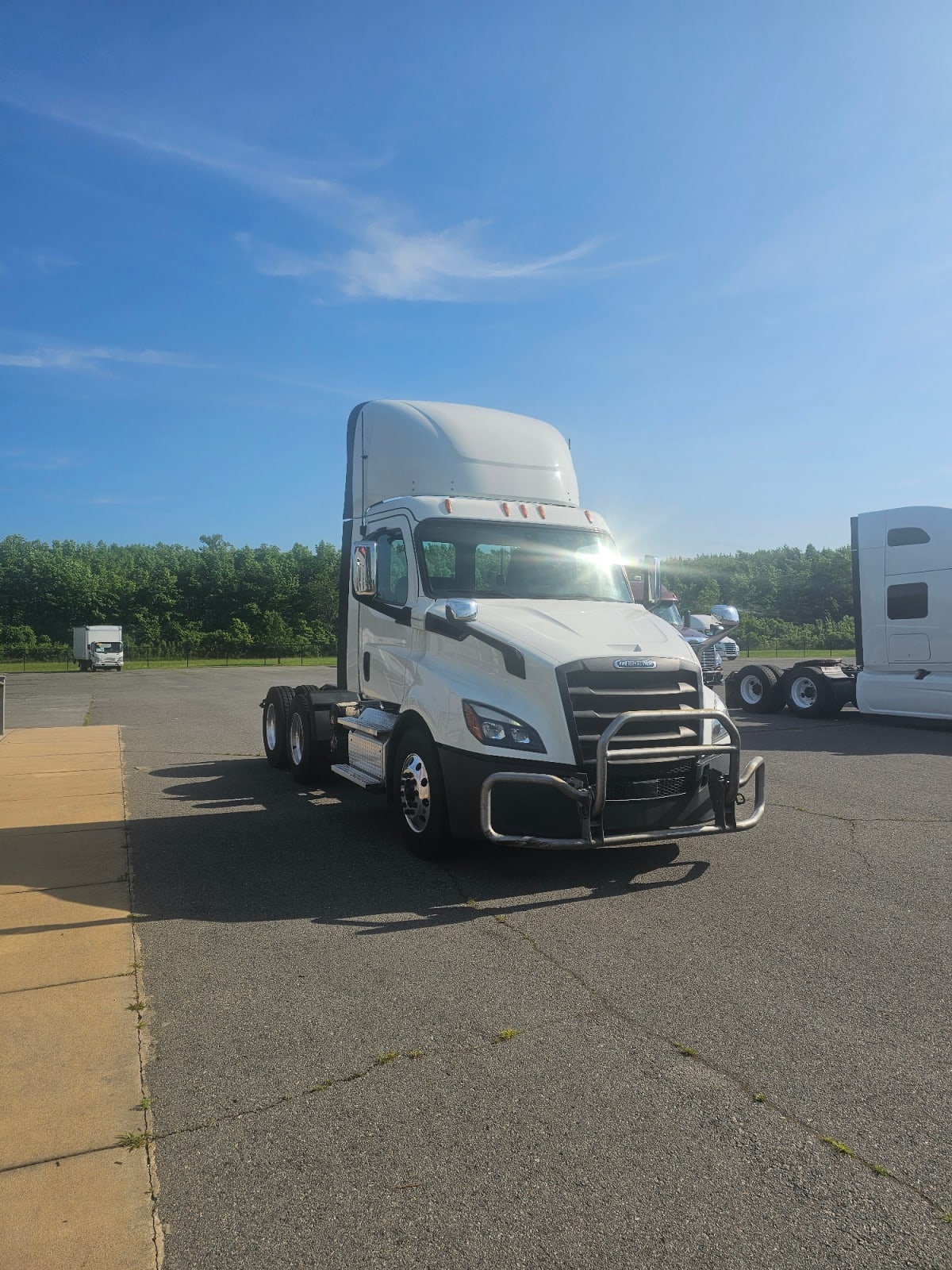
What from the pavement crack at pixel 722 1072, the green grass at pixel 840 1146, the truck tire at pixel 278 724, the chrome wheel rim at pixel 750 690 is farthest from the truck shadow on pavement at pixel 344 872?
the chrome wheel rim at pixel 750 690

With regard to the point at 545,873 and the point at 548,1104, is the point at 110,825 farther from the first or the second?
the point at 548,1104

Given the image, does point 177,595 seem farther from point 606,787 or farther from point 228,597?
point 606,787

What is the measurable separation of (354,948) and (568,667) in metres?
2.21

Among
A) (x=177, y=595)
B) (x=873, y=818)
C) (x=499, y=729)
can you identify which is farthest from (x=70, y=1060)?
(x=177, y=595)

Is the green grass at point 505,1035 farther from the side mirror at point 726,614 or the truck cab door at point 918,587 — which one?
the truck cab door at point 918,587

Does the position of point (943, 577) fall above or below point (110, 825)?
above

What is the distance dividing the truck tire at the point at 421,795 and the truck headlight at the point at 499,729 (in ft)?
1.65

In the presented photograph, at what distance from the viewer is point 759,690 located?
18766 mm

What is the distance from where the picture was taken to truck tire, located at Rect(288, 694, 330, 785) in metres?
9.61

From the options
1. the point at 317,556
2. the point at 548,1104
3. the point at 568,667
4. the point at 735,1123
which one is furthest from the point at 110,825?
the point at 317,556

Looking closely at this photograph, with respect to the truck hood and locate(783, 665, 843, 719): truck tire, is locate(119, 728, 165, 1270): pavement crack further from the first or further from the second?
locate(783, 665, 843, 719): truck tire

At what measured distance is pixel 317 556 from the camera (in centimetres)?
11669

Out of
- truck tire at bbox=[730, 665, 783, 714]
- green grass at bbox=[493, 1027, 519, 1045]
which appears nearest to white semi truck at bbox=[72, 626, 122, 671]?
truck tire at bbox=[730, 665, 783, 714]

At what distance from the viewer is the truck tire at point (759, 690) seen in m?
18.4
